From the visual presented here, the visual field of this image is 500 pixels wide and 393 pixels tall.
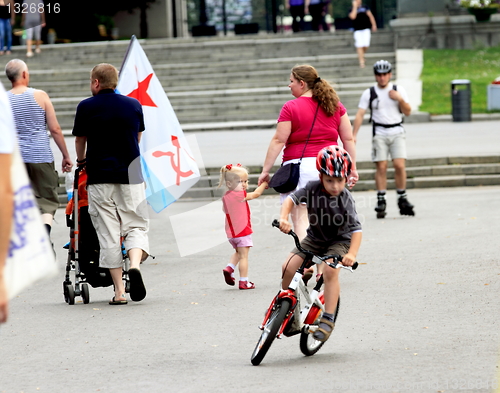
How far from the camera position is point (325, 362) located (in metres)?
5.33

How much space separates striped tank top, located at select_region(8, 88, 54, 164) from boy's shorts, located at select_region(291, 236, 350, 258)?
3692mm

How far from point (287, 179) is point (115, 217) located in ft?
4.85

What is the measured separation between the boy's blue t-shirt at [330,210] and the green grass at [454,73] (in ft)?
56.3

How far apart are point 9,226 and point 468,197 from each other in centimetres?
1095

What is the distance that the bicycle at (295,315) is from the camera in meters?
5.18

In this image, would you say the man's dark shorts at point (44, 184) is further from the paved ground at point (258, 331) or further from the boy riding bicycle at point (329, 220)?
the boy riding bicycle at point (329, 220)

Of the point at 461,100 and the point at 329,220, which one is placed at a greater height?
the point at 461,100

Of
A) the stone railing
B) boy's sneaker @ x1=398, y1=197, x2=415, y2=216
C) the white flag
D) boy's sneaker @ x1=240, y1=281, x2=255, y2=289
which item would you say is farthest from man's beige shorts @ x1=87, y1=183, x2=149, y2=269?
the stone railing

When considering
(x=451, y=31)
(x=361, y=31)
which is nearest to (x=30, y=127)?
(x=361, y=31)

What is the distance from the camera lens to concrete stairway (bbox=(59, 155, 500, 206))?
14.3 metres

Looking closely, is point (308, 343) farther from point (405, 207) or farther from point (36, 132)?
point (405, 207)

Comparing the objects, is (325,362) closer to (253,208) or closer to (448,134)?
(253,208)

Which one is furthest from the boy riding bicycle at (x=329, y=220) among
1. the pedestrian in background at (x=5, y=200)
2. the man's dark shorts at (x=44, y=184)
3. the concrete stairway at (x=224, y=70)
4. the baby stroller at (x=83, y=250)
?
the concrete stairway at (x=224, y=70)

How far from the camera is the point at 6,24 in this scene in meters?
29.0
